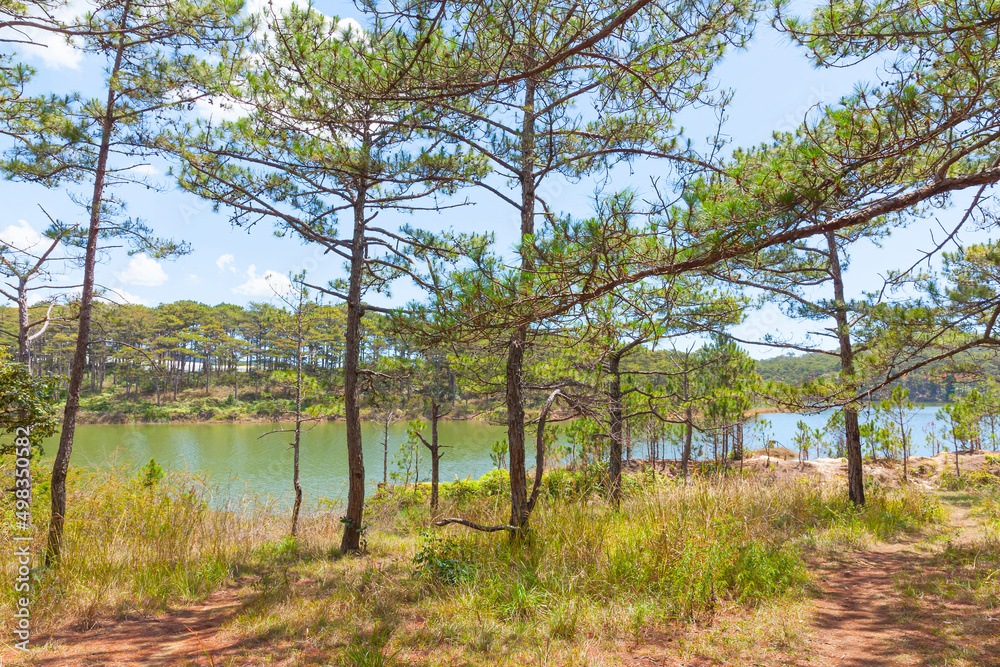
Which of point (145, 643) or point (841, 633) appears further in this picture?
point (145, 643)

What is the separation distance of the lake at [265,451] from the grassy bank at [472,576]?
253 centimetres

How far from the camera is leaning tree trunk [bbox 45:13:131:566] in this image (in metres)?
4.02

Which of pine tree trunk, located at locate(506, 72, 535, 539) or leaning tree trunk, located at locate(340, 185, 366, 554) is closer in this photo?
pine tree trunk, located at locate(506, 72, 535, 539)

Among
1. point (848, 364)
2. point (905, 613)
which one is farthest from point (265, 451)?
point (905, 613)

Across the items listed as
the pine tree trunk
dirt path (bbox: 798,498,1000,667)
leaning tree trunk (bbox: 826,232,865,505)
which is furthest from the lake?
dirt path (bbox: 798,498,1000,667)

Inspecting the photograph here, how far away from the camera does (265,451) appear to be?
18.9m

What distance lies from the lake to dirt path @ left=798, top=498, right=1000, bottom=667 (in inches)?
249

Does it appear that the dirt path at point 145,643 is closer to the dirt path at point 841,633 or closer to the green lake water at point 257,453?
the dirt path at point 841,633

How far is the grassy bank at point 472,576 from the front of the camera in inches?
106

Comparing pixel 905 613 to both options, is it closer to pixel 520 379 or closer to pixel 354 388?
pixel 520 379

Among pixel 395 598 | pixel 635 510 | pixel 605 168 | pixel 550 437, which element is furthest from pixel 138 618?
pixel 550 437

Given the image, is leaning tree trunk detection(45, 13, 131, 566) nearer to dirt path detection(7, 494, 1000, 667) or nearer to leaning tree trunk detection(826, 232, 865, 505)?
dirt path detection(7, 494, 1000, 667)

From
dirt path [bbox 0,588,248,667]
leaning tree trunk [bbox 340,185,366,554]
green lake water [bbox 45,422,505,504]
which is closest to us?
dirt path [bbox 0,588,248,667]

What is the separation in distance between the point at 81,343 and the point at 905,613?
274 inches
